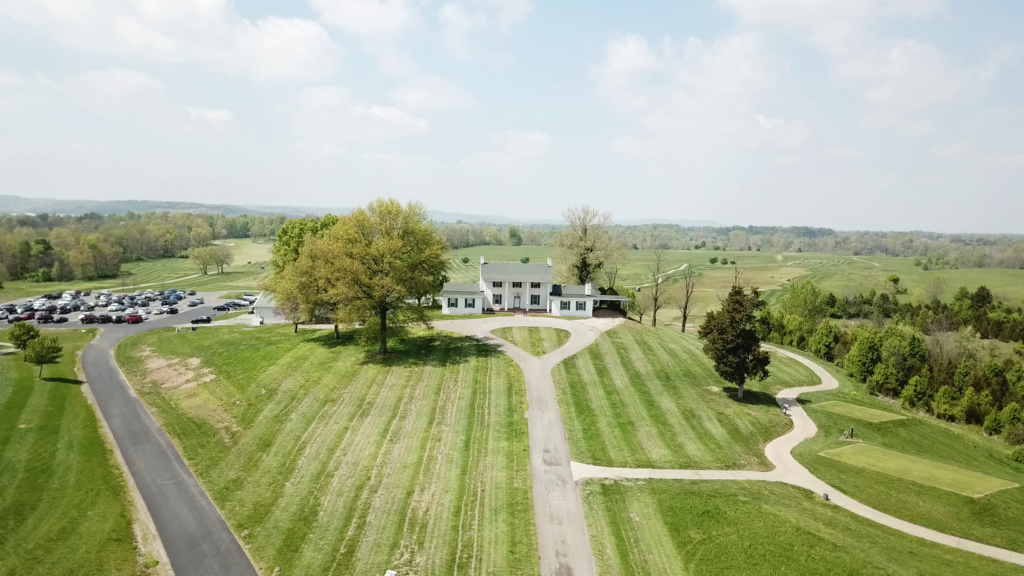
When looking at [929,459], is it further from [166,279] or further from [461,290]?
[166,279]

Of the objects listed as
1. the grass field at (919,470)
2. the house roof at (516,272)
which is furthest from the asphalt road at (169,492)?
the house roof at (516,272)

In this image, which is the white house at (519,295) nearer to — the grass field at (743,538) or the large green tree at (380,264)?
the large green tree at (380,264)

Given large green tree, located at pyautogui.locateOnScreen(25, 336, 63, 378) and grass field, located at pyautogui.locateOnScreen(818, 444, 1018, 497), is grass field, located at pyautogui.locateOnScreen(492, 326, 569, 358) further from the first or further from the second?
large green tree, located at pyautogui.locateOnScreen(25, 336, 63, 378)

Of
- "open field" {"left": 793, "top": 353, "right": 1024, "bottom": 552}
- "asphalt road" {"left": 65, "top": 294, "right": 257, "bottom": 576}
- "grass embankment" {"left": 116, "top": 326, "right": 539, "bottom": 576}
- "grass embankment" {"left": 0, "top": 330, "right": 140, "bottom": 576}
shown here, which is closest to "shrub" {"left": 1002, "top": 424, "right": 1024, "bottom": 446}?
"open field" {"left": 793, "top": 353, "right": 1024, "bottom": 552}

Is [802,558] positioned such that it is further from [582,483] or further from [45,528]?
[45,528]

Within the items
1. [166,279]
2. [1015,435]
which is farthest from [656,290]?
[166,279]
